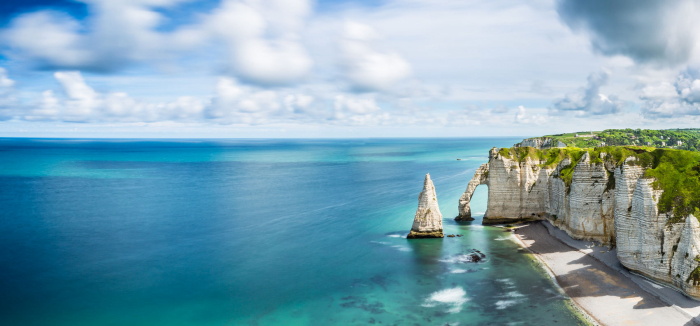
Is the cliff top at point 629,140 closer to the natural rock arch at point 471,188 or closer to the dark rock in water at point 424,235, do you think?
the natural rock arch at point 471,188

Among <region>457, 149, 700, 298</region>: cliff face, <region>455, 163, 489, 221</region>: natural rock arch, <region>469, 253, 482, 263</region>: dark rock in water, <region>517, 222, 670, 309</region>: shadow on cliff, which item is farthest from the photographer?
<region>455, 163, 489, 221</region>: natural rock arch

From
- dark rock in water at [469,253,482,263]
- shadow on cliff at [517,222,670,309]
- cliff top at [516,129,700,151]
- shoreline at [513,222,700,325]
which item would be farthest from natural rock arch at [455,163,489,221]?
cliff top at [516,129,700,151]

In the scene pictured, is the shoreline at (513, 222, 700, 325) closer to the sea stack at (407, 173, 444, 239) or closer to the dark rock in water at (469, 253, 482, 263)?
the dark rock in water at (469, 253, 482, 263)

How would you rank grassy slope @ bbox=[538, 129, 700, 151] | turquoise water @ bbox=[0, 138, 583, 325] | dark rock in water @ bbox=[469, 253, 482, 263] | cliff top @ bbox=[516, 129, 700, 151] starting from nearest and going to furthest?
turquoise water @ bbox=[0, 138, 583, 325], dark rock in water @ bbox=[469, 253, 482, 263], cliff top @ bbox=[516, 129, 700, 151], grassy slope @ bbox=[538, 129, 700, 151]

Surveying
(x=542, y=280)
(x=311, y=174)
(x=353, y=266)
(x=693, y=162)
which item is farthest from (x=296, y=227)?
(x=311, y=174)

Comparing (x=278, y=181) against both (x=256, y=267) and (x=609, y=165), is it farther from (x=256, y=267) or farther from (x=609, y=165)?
(x=609, y=165)

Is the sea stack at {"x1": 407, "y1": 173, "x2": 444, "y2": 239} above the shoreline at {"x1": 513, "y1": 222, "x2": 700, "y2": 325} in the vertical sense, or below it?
above

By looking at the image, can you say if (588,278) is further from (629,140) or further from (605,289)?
(629,140)

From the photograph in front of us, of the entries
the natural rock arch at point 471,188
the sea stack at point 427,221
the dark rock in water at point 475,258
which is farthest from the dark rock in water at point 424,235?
the natural rock arch at point 471,188
